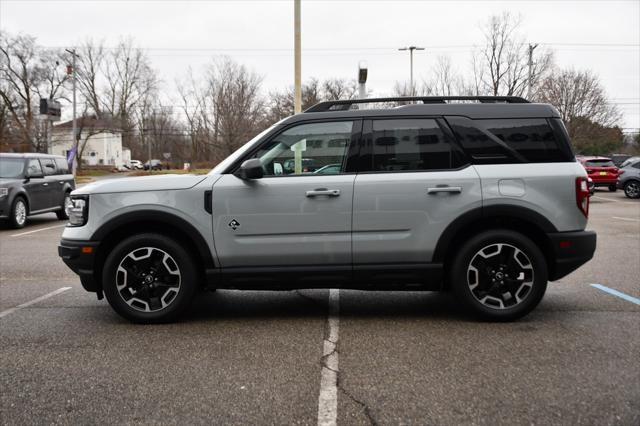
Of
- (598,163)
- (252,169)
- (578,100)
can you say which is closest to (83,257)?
(252,169)

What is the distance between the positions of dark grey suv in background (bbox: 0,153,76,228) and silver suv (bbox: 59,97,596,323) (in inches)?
345

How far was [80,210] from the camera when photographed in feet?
14.9

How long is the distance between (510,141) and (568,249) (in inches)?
40.6

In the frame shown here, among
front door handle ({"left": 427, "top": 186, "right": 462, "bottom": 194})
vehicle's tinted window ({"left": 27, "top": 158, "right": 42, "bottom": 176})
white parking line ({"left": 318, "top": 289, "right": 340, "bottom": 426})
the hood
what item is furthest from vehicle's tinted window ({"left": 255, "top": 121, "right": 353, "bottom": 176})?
vehicle's tinted window ({"left": 27, "top": 158, "right": 42, "bottom": 176})

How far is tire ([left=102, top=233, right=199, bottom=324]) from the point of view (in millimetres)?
4449

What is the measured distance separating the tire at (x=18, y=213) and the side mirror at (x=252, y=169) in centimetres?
1025

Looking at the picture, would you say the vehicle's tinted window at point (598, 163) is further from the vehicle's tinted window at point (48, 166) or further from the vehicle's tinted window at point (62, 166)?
the vehicle's tinted window at point (48, 166)

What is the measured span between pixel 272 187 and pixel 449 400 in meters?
2.24

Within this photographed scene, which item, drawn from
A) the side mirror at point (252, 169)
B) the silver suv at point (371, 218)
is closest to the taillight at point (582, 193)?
the silver suv at point (371, 218)

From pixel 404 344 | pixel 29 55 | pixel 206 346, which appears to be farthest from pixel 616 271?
pixel 29 55

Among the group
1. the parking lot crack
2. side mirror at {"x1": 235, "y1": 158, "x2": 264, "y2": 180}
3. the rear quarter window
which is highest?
the rear quarter window

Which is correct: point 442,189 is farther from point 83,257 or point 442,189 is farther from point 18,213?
point 18,213

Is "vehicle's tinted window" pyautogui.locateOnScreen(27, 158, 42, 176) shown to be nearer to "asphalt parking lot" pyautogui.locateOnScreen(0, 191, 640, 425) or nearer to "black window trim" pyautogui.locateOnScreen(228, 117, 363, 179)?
"asphalt parking lot" pyautogui.locateOnScreen(0, 191, 640, 425)

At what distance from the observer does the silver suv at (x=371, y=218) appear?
4.41m
